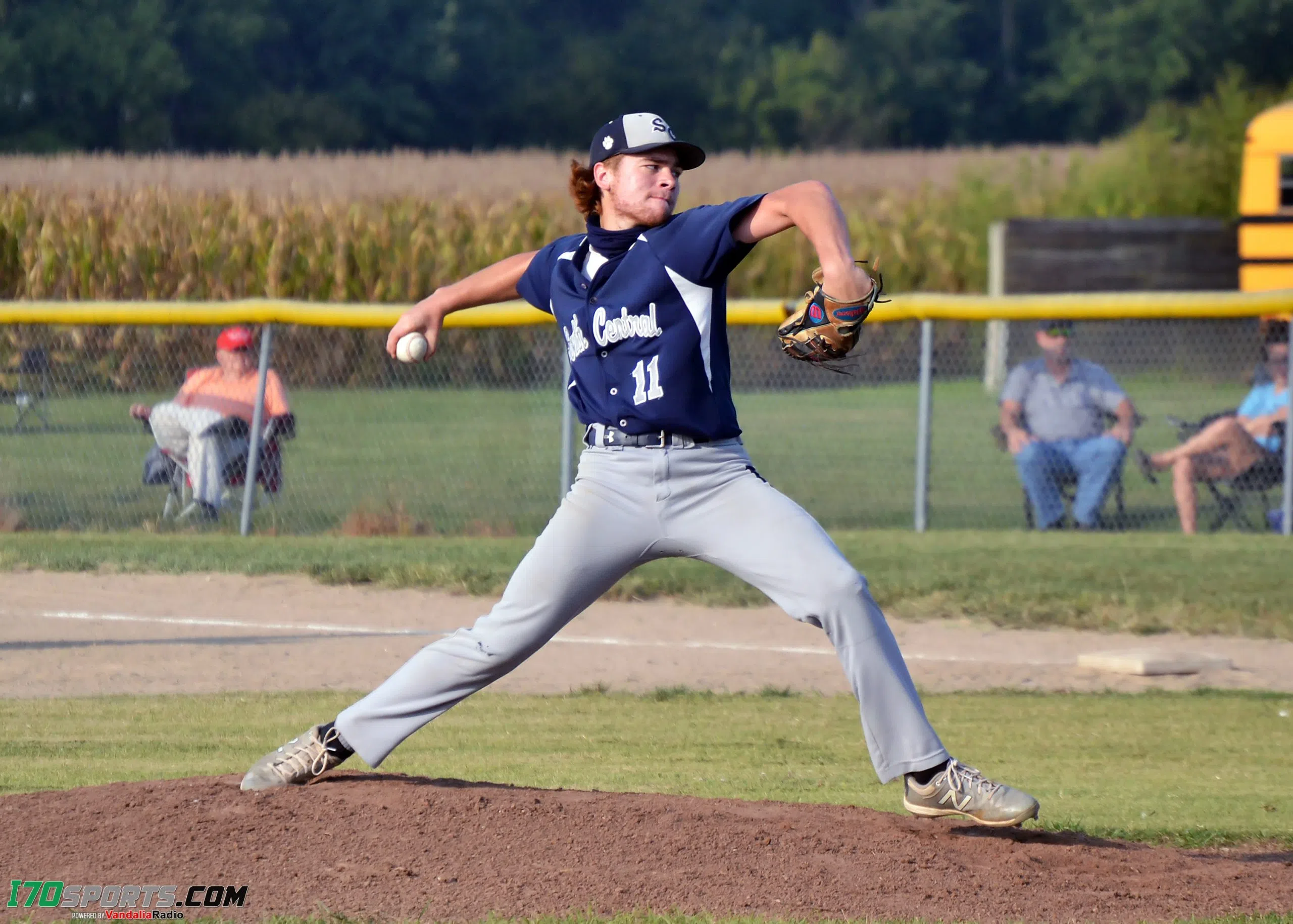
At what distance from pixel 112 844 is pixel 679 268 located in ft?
6.69

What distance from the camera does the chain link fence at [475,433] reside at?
11.9 m

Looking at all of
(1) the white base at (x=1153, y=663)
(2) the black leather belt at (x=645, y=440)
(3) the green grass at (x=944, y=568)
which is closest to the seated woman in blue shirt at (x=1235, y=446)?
(3) the green grass at (x=944, y=568)

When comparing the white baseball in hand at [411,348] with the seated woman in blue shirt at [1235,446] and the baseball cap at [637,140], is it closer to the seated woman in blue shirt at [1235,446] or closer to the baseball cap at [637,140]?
the baseball cap at [637,140]

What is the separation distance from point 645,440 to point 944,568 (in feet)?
20.4

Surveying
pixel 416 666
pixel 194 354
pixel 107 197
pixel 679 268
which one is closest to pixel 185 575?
pixel 194 354

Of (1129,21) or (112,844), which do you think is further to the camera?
(1129,21)

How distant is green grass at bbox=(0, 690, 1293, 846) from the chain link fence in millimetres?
4234

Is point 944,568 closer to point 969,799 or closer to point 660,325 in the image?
point 969,799

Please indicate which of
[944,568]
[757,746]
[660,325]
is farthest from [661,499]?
[944,568]

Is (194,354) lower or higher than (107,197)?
lower

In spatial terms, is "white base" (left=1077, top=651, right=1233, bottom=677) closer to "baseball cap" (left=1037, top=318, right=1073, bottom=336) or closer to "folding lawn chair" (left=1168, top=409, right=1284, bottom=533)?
"folding lawn chair" (left=1168, top=409, right=1284, bottom=533)

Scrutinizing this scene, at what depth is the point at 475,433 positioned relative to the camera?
41.0 ft

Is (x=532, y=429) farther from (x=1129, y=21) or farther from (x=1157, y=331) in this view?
(x=1129, y=21)

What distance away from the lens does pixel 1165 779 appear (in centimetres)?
627
